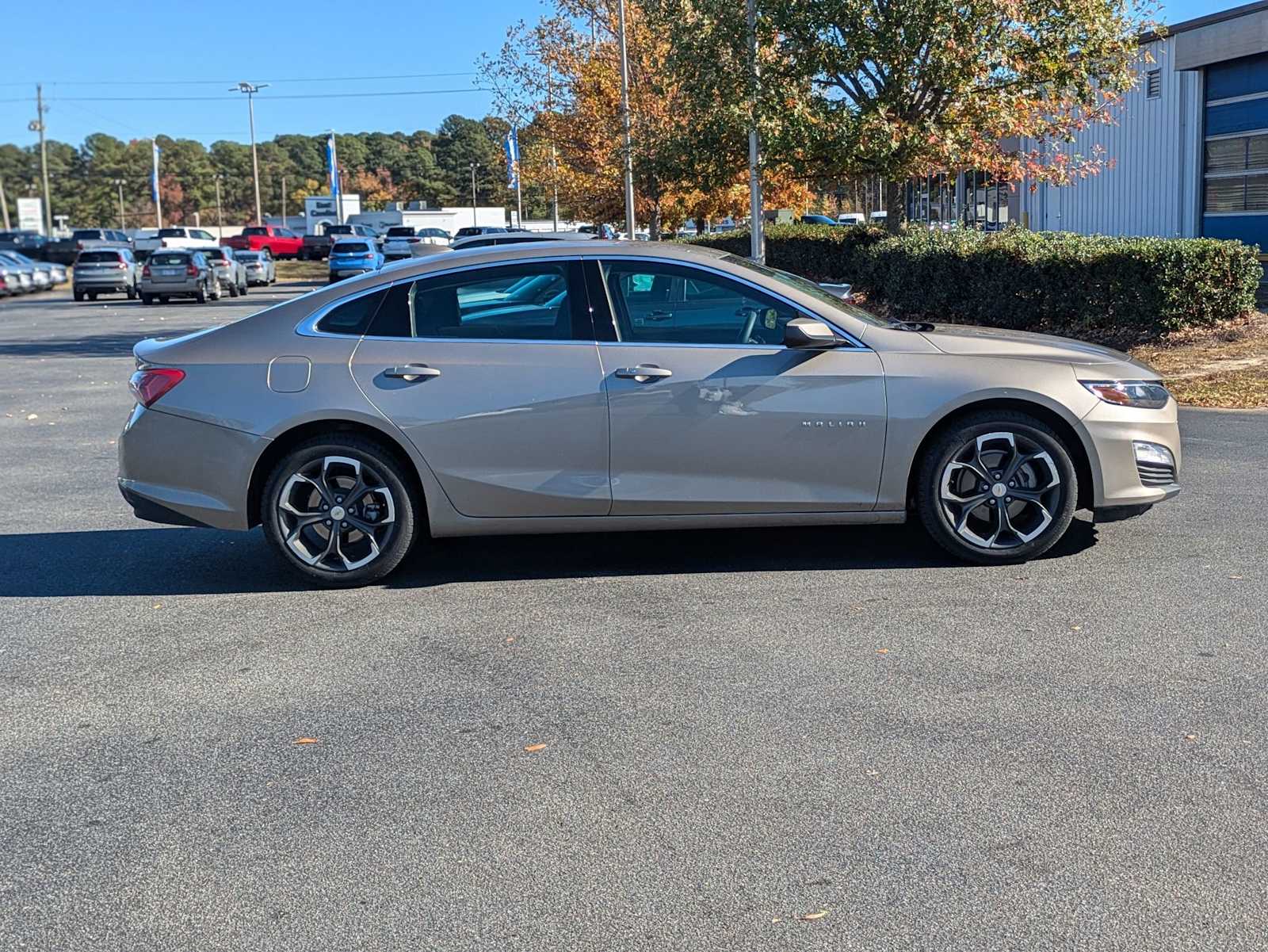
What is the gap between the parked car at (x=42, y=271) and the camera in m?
49.8

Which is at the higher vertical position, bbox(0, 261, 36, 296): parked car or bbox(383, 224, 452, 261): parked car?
bbox(383, 224, 452, 261): parked car

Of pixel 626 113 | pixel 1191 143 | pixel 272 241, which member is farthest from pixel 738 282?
pixel 272 241

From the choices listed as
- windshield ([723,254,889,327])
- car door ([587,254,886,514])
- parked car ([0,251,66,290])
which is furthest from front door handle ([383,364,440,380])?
parked car ([0,251,66,290])

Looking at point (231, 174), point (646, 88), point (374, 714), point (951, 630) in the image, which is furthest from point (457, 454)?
point (231, 174)

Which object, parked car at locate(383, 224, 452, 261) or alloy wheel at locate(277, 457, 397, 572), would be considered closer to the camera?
alloy wheel at locate(277, 457, 397, 572)

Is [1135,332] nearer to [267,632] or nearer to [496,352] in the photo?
[496,352]

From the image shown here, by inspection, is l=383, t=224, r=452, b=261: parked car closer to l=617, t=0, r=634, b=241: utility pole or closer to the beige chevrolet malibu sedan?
l=617, t=0, r=634, b=241: utility pole

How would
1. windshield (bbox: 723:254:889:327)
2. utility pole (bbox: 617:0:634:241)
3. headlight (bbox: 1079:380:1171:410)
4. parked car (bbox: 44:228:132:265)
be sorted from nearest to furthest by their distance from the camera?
1. headlight (bbox: 1079:380:1171:410)
2. windshield (bbox: 723:254:889:327)
3. utility pole (bbox: 617:0:634:241)
4. parked car (bbox: 44:228:132:265)

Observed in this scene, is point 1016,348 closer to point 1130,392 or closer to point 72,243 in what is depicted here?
point 1130,392

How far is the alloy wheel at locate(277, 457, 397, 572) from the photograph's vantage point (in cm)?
657

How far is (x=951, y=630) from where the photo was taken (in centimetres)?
568

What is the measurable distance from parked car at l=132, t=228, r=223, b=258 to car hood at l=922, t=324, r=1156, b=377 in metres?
60.8

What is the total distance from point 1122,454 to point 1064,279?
9.84 meters

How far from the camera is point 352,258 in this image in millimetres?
47000
